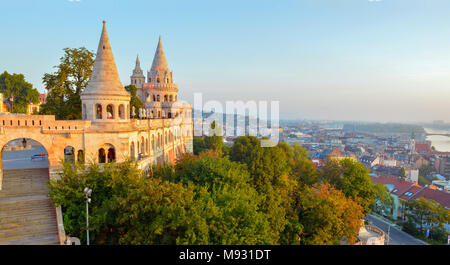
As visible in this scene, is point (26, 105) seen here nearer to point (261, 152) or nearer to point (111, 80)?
point (111, 80)

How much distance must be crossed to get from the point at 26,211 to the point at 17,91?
43.3 metres

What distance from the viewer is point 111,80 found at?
909 inches

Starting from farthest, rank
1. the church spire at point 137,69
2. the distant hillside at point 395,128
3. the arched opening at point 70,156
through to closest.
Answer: the distant hillside at point 395,128 → the church spire at point 137,69 → the arched opening at point 70,156

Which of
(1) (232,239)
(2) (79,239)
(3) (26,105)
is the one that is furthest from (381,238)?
(3) (26,105)

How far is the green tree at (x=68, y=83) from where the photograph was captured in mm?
28578

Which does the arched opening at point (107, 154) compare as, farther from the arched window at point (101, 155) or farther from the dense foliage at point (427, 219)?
the dense foliage at point (427, 219)

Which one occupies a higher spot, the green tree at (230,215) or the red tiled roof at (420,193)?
the green tree at (230,215)

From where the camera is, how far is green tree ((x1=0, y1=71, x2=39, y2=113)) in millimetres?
48000

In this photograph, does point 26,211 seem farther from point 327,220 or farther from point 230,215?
point 327,220

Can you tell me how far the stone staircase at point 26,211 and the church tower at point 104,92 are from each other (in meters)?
6.12

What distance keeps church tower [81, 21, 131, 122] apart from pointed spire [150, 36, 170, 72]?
19.2 meters

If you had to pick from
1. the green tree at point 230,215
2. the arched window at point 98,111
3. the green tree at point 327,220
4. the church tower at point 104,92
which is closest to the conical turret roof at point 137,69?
the church tower at point 104,92
